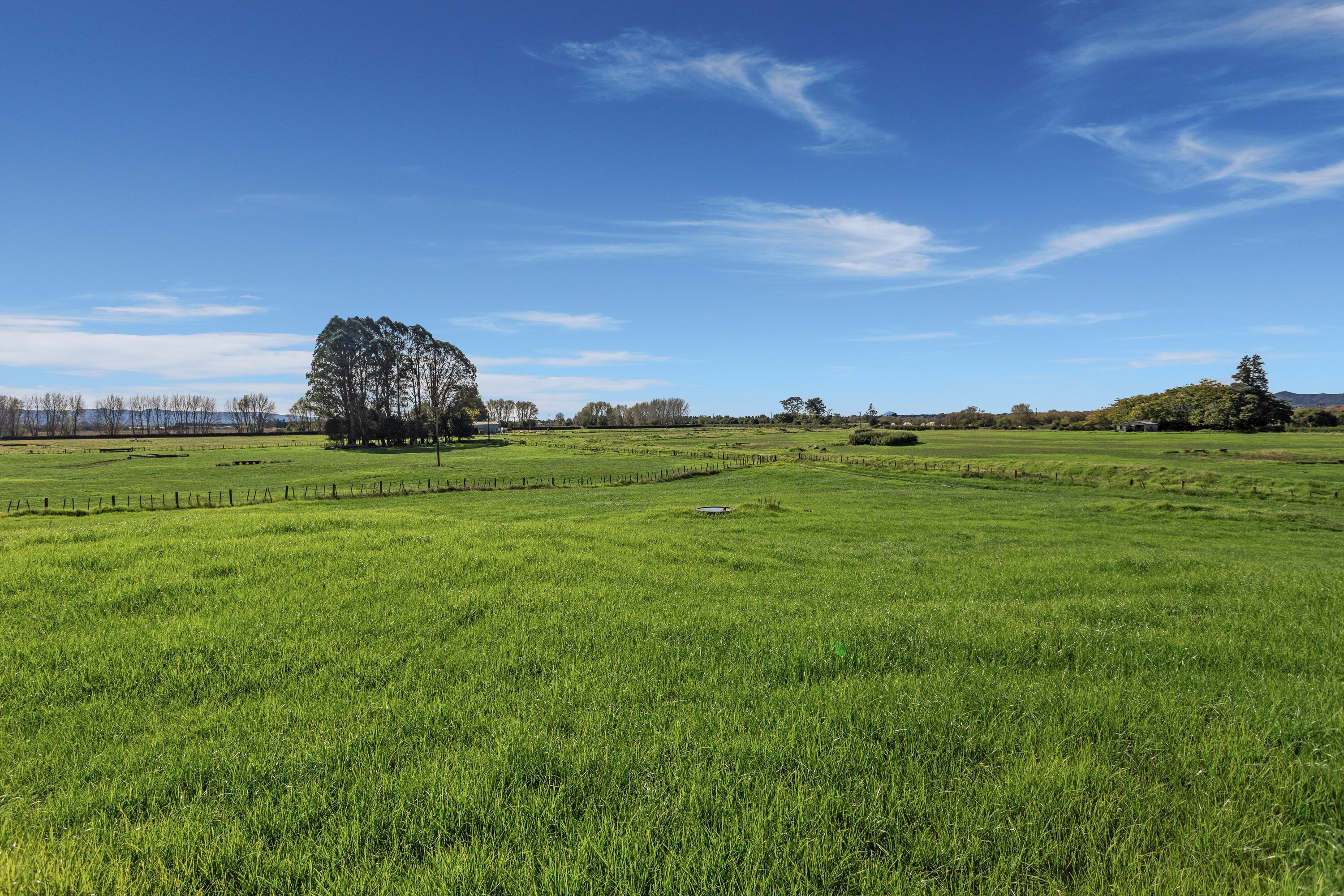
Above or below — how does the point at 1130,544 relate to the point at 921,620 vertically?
below

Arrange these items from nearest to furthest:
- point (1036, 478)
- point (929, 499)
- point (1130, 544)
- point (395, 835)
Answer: point (395, 835) < point (1130, 544) < point (929, 499) < point (1036, 478)

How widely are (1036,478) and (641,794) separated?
76.0 metres

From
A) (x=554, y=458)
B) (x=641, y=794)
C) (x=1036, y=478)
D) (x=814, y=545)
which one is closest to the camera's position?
(x=641, y=794)

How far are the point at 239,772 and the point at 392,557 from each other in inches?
324

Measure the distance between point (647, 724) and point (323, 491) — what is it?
61430 millimetres

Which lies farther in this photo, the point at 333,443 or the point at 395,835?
the point at 333,443

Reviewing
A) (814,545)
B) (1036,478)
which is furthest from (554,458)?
(814,545)

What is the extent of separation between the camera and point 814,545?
20719 millimetres

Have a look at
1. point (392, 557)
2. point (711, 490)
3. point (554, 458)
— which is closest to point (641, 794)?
point (392, 557)

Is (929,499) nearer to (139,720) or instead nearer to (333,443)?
(139,720)

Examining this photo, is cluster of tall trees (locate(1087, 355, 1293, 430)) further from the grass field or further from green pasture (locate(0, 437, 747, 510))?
the grass field

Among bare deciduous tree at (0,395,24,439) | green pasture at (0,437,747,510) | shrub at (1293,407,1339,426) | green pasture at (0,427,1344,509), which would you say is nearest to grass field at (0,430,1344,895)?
green pasture at (0,427,1344,509)

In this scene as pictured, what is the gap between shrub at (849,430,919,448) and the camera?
12675cm

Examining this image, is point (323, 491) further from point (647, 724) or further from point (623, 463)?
point (647, 724)
